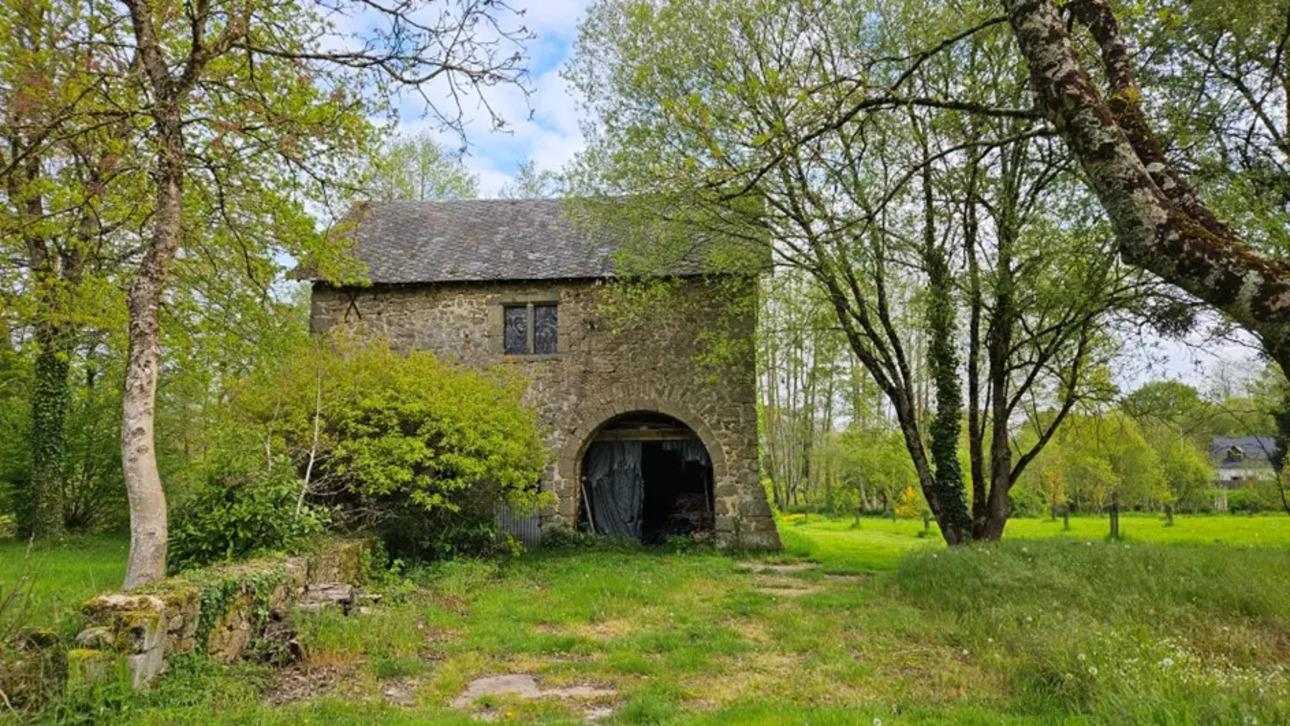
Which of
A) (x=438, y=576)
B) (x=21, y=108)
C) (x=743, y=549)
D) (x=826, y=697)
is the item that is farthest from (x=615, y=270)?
(x=826, y=697)

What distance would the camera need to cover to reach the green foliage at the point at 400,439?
10289 mm

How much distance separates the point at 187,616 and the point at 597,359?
9.89m

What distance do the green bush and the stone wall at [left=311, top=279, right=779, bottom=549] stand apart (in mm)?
6647

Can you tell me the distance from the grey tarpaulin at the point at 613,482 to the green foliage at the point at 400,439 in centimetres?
357

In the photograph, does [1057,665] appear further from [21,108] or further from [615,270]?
[615,270]

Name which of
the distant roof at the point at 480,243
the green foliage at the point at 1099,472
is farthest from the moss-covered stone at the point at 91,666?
the green foliage at the point at 1099,472

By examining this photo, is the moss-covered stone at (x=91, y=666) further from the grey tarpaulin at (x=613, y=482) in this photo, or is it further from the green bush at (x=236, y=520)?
the grey tarpaulin at (x=613, y=482)

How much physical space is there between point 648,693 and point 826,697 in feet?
4.10

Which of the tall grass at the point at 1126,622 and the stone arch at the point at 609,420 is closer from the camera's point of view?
the tall grass at the point at 1126,622

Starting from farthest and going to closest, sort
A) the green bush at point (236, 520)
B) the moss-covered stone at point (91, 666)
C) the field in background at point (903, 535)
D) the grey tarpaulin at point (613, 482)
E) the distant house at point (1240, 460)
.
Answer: the distant house at point (1240, 460) < the grey tarpaulin at point (613, 482) < the field in background at point (903, 535) < the green bush at point (236, 520) < the moss-covered stone at point (91, 666)

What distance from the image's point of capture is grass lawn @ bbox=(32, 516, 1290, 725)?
4242 millimetres

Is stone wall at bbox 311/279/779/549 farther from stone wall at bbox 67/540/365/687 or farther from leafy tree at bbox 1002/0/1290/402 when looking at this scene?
leafy tree at bbox 1002/0/1290/402

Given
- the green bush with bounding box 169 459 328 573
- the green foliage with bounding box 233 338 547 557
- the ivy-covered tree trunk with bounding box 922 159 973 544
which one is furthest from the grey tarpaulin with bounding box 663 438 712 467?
the green bush with bounding box 169 459 328 573

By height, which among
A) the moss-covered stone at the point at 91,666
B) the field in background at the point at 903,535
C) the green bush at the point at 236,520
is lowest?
the field in background at the point at 903,535
